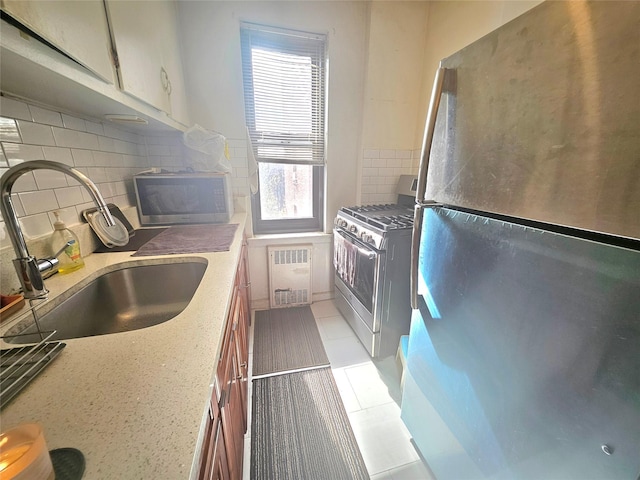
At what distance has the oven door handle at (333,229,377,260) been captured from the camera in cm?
163

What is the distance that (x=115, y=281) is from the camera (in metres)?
0.99

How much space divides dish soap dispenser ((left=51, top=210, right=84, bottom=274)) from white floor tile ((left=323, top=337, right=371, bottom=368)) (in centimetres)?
154

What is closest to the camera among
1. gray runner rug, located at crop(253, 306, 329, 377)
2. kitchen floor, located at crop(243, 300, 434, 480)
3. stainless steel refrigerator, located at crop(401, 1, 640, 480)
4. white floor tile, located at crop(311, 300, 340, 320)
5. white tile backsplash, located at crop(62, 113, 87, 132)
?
stainless steel refrigerator, located at crop(401, 1, 640, 480)

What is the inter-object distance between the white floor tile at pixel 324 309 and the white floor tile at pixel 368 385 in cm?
66

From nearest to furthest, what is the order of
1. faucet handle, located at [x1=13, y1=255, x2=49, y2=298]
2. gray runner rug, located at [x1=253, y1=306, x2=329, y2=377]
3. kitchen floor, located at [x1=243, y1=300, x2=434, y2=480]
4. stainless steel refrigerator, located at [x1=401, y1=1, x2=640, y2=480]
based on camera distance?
stainless steel refrigerator, located at [x1=401, y1=1, x2=640, y2=480] < faucet handle, located at [x1=13, y1=255, x2=49, y2=298] < kitchen floor, located at [x1=243, y1=300, x2=434, y2=480] < gray runner rug, located at [x1=253, y1=306, x2=329, y2=377]

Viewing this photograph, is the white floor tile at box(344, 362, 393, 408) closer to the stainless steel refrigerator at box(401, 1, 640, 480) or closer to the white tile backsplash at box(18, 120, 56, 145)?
the stainless steel refrigerator at box(401, 1, 640, 480)

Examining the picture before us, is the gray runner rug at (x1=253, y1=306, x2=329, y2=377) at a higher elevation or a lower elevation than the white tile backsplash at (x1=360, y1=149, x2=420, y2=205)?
lower

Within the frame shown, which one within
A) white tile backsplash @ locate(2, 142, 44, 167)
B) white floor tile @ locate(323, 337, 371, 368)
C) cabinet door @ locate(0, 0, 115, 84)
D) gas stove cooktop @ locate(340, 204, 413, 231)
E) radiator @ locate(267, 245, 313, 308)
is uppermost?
cabinet door @ locate(0, 0, 115, 84)

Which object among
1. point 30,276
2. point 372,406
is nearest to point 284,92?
point 30,276

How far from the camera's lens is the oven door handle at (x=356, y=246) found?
5.34 feet

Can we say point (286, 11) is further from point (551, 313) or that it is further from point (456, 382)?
point (456, 382)

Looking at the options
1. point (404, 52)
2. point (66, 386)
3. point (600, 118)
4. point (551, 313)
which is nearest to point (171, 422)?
point (66, 386)

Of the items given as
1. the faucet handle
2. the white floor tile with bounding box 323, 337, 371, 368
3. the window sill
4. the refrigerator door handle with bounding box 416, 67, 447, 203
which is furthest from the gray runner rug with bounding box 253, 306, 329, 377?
the refrigerator door handle with bounding box 416, 67, 447, 203

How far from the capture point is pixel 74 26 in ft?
2.06
